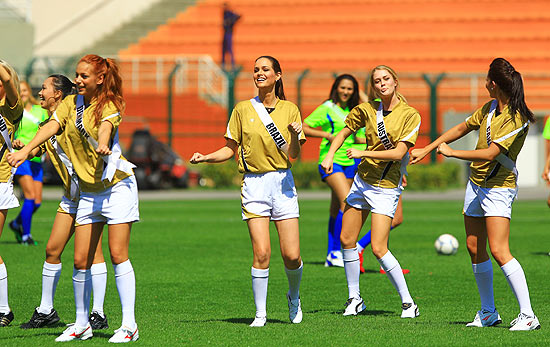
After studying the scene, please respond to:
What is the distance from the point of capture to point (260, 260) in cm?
776

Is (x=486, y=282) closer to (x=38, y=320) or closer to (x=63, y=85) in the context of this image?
(x=38, y=320)

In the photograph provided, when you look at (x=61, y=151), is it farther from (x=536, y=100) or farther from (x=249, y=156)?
(x=536, y=100)

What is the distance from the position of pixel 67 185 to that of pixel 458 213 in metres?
14.1

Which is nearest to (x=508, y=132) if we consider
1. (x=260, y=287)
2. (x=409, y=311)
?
(x=409, y=311)

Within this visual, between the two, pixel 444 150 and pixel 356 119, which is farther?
pixel 356 119

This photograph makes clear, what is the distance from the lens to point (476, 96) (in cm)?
3325

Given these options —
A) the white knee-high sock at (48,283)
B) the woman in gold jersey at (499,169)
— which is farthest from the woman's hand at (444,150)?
the white knee-high sock at (48,283)

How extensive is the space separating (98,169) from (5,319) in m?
1.72

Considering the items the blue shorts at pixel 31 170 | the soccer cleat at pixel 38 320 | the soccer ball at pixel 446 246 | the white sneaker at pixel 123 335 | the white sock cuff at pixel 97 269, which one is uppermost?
the blue shorts at pixel 31 170

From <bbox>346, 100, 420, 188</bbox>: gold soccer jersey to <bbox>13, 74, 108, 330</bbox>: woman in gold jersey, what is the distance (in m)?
2.38

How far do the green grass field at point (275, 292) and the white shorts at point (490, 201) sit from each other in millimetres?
909

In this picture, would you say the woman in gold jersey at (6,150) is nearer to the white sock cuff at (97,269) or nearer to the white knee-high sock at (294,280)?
the white sock cuff at (97,269)

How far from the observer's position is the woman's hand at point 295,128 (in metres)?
7.65

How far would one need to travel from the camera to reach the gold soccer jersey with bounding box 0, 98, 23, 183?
7.75 m
